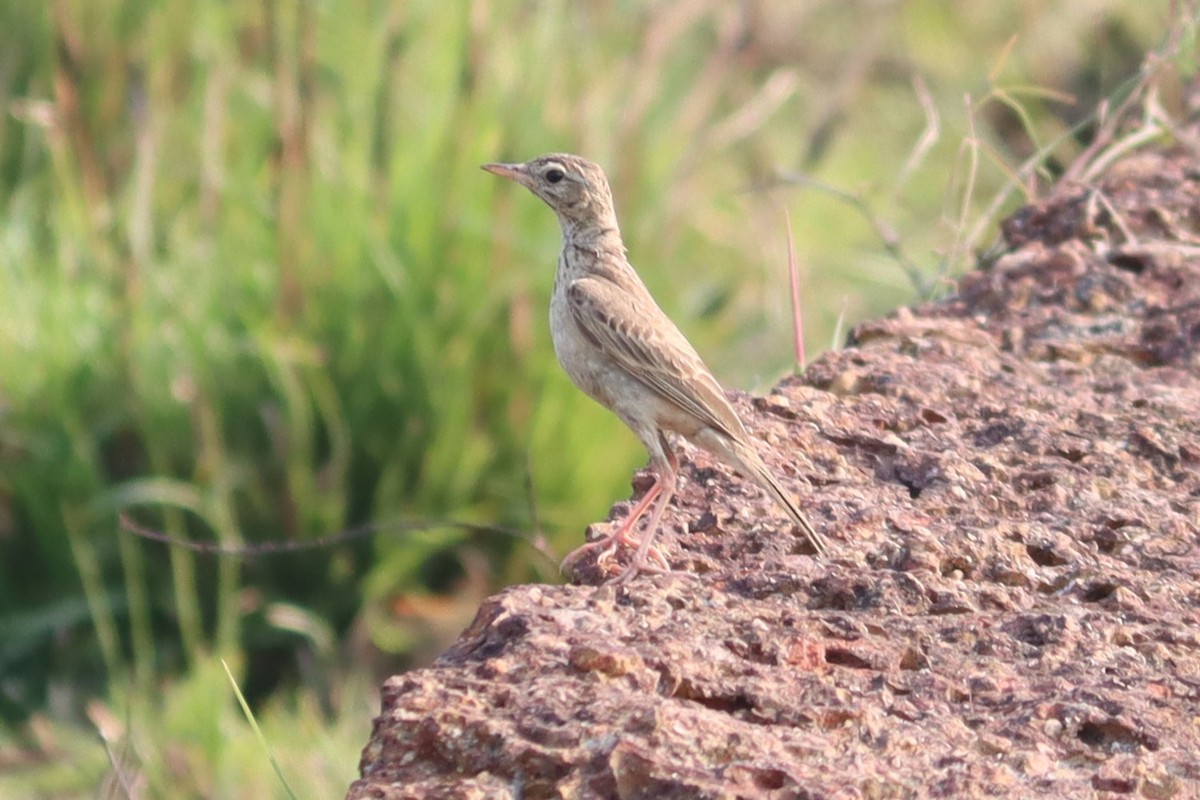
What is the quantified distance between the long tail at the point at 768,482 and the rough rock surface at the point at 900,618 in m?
0.03

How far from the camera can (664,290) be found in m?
6.56

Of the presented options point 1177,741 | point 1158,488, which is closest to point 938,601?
point 1177,741

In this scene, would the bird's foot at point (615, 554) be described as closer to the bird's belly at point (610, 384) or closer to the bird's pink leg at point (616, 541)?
the bird's pink leg at point (616, 541)

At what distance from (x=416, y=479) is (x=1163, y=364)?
3310 mm

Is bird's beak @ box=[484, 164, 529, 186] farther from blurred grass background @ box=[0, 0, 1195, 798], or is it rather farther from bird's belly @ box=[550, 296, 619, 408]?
blurred grass background @ box=[0, 0, 1195, 798]

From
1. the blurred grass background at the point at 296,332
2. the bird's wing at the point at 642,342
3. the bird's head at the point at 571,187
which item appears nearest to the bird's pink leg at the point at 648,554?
the bird's wing at the point at 642,342

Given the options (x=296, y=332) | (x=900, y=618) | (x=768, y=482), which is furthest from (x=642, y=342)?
(x=296, y=332)

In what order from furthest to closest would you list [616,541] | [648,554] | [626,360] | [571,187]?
[571,187]
[626,360]
[616,541]
[648,554]

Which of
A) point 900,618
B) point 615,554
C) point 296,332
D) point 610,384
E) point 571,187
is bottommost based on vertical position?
point 900,618

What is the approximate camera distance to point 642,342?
328cm

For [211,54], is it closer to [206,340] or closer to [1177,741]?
[206,340]

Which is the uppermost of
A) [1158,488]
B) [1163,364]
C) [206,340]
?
[206,340]

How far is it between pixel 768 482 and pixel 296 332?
3562mm

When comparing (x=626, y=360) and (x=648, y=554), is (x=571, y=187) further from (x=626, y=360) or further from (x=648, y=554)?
(x=648, y=554)
